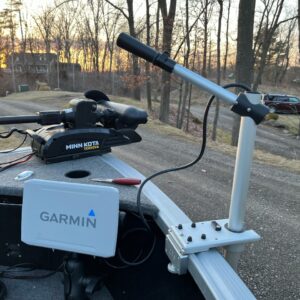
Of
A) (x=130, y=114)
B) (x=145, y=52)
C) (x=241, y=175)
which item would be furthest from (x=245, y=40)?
(x=241, y=175)

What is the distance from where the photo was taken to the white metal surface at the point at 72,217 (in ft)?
4.50

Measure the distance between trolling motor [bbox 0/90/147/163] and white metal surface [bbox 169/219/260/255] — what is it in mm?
847

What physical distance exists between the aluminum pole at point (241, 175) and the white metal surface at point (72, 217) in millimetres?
454

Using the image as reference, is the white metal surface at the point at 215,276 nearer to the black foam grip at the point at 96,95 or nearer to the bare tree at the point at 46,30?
the black foam grip at the point at 96,95

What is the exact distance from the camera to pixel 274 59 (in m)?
47.9

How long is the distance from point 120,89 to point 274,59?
27377 millimetres

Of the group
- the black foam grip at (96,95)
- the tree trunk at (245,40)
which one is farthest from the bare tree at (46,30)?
the black foam grip at (96,95)

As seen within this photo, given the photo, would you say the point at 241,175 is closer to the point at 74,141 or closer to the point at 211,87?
the point at 211,87

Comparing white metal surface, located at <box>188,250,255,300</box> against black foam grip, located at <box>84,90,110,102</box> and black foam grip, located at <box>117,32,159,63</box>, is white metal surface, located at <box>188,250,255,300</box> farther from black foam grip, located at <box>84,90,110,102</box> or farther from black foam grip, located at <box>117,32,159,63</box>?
black foam grip, located at <box>84,90,110,102</box>

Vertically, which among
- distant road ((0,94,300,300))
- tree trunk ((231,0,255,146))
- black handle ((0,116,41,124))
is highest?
tree trunk ((231,0,255,146))

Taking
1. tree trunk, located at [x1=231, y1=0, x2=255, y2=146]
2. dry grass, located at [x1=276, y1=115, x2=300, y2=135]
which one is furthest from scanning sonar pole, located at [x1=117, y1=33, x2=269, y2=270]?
dry grass, located at [x1=276, y1=115, x2=300, y2=135]

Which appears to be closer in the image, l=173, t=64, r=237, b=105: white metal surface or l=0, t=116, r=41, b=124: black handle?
l=173, t=64, r=237, b=105: white metal surface

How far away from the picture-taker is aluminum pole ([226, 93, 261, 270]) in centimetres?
113

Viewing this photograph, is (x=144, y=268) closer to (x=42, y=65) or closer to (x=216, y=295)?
(x=216, y=295)
